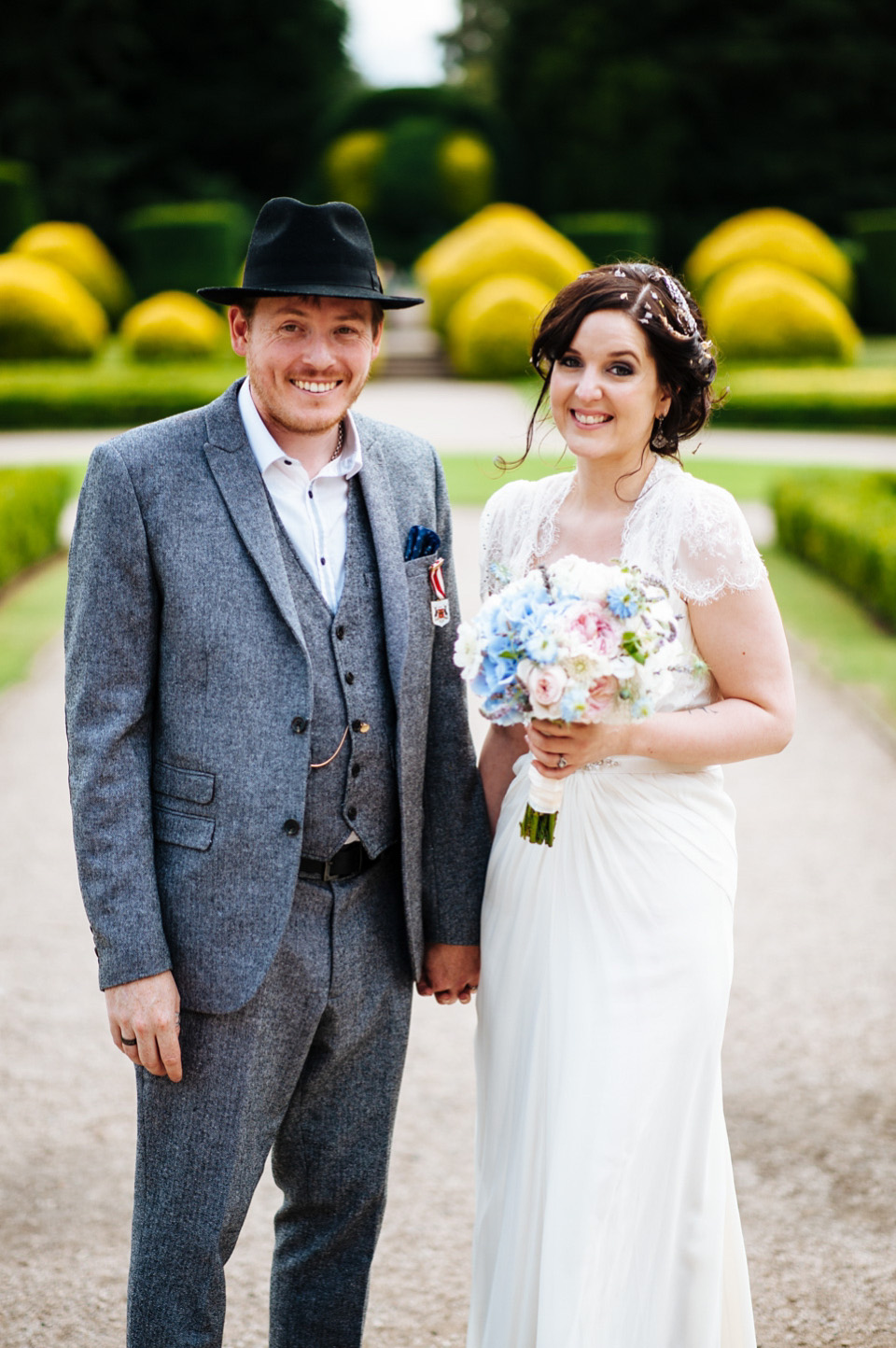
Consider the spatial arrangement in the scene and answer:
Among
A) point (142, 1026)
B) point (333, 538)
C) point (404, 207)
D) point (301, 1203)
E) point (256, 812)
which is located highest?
point (404, 207)

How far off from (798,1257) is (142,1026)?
1.77 metres

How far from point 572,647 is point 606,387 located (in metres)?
Answer: 0.57

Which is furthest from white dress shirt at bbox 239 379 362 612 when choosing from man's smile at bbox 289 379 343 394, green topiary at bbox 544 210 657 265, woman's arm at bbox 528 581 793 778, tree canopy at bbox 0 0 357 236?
tree canopy at bbox 0 0 357 236

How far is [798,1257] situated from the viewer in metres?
3.06

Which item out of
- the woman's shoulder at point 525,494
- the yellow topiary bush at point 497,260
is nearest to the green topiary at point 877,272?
the yellow topiary bush at point 497,260

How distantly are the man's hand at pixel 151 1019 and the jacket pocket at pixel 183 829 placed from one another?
0.22 metres

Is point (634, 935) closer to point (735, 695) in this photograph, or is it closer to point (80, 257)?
point (735, 695)

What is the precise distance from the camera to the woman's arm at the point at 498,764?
8.50 feet

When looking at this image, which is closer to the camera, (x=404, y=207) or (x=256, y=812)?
(x=256, y=812)

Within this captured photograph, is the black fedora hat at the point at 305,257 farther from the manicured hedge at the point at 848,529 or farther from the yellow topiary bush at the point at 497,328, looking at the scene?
the yellow topiary bush at the point at 497,328

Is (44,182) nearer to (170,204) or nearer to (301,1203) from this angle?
(170,204)

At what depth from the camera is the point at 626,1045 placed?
89.3 inches

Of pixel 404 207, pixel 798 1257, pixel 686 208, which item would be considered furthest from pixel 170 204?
pixel 798 1257

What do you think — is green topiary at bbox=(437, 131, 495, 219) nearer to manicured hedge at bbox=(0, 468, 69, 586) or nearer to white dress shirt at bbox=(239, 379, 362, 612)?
manicured hedge at bbox=(0, 468, 69, 586)
